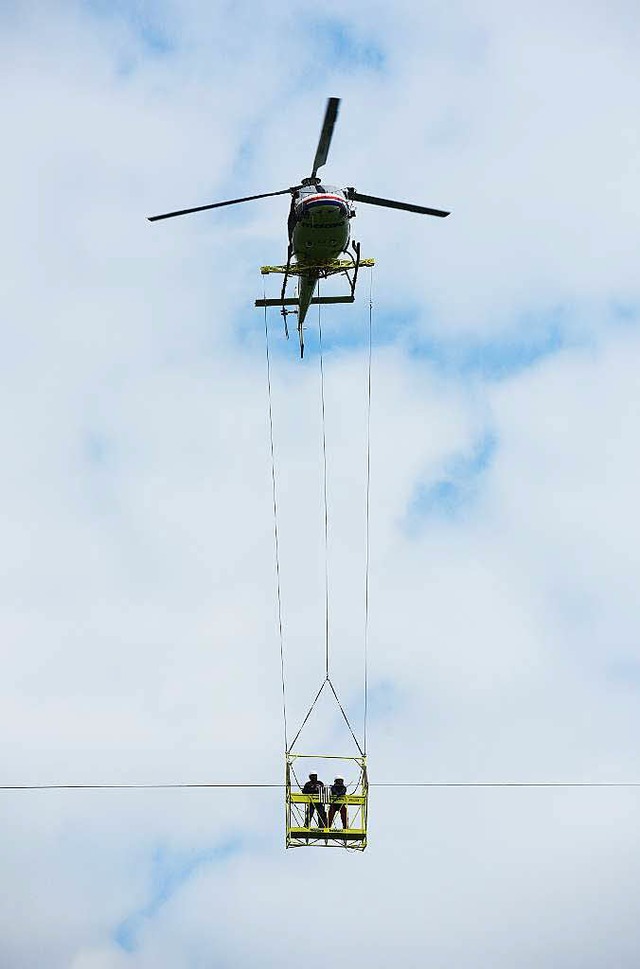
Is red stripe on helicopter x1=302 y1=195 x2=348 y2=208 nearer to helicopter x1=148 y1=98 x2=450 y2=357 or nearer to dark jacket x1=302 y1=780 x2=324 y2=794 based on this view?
helicopter x1=148 y1=98 x2=450 y2=357

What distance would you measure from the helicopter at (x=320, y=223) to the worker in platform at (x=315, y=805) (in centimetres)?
1224

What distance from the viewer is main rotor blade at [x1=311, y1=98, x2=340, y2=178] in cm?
2876

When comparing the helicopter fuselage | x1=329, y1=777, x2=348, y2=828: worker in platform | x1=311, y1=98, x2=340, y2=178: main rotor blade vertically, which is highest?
x1=311, y1=98, x2=340, y2=178: main rotor blade

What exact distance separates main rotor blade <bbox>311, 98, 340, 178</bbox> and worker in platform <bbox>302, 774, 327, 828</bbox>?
14.7 meters

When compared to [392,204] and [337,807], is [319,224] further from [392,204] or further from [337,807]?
[337,807]

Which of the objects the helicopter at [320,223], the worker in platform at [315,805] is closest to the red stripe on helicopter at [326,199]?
the helicopter at [320,223]

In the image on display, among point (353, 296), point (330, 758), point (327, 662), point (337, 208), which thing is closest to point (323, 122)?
point (337, 208)

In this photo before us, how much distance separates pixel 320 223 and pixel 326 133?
257cm

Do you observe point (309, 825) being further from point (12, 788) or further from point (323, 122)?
point (323, 122)

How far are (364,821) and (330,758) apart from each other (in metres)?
1.35

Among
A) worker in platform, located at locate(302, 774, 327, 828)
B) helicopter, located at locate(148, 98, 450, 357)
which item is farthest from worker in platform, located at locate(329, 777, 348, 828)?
helicopter, located at locate(148, 98, 450, 357)

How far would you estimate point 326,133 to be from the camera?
2984 centimetres

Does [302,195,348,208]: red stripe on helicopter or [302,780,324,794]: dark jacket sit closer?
[302,780,324,794]: dark jacket

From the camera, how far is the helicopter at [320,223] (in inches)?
1136
